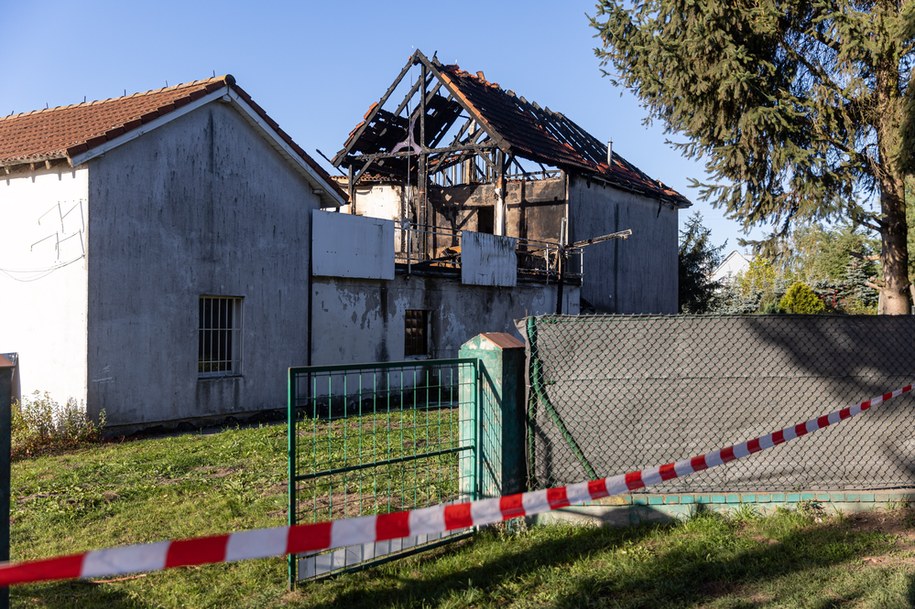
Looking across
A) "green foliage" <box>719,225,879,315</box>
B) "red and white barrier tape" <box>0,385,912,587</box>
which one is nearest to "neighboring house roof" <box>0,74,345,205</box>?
"red and white barrier tape" <box>0,385,912,587</box>

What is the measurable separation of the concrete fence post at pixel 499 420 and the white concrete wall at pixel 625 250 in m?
18.2

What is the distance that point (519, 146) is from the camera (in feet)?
73.9

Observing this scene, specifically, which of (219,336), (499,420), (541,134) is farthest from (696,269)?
(499,420)

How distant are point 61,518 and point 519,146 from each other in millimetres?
17351

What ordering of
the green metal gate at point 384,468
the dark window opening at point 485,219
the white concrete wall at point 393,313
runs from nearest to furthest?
the green metal gate at point 384,468
the white concrete wall at point 393,313
the dark window opening at point 485,219

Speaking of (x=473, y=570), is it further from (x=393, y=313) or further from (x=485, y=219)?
(x=485, y=219)

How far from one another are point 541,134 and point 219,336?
14.2 m

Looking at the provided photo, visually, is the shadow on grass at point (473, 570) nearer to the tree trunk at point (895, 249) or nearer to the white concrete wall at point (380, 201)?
the tree trunk at point (895, 249)

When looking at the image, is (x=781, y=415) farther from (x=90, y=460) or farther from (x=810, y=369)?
(x=90, y=460)

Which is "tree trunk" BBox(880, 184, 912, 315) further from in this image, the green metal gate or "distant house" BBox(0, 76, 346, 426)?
"distant house" BBox(0, 76, 346, 426)

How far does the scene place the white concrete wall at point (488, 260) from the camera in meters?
19.9

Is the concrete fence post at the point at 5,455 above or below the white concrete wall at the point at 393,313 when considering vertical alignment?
below

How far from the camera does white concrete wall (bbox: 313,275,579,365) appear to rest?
16484mm

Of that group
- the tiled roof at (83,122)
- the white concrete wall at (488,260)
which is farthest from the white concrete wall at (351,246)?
the tiled roof at (83,122)
